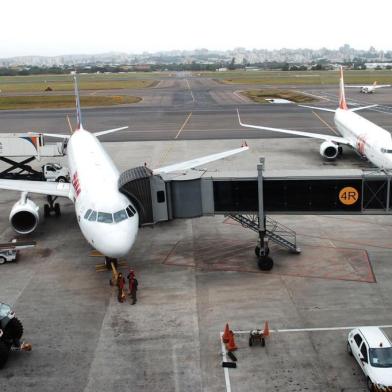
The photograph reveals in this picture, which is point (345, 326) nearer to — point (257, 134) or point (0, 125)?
point (257, 134)

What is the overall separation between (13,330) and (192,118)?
6588 cm

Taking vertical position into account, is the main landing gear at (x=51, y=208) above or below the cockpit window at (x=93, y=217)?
below

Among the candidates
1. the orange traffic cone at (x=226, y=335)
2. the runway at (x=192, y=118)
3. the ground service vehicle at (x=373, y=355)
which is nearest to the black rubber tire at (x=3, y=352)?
the orange traffic cone at (x=226, y=335)

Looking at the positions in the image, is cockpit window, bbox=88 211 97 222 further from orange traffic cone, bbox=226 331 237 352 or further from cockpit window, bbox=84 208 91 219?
orange traffic cone, bbox=226 331 237 352

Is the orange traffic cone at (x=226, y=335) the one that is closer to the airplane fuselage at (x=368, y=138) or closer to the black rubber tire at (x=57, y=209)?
the black rubber tire at (x=57, y=209)

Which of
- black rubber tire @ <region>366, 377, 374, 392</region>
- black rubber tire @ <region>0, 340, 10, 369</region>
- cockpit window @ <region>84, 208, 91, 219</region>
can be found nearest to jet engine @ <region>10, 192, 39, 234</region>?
cockpit window @ <region>84, 208, 91, 219</region>

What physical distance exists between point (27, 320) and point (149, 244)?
30.8 ft

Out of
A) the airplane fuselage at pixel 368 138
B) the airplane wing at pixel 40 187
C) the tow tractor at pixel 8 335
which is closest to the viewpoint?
the tow tractor at pixel 8 335

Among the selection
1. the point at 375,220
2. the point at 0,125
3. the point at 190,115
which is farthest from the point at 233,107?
the point at 375,220

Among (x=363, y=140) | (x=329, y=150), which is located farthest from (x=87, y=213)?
(x=329, y=150)

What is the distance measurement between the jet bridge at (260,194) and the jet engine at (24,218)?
7972 millimetres

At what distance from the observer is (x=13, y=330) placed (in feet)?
57.2

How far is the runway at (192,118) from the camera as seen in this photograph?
65938 mm

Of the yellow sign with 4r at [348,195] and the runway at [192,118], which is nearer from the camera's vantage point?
the yellow sign with 4r at [348,195]
